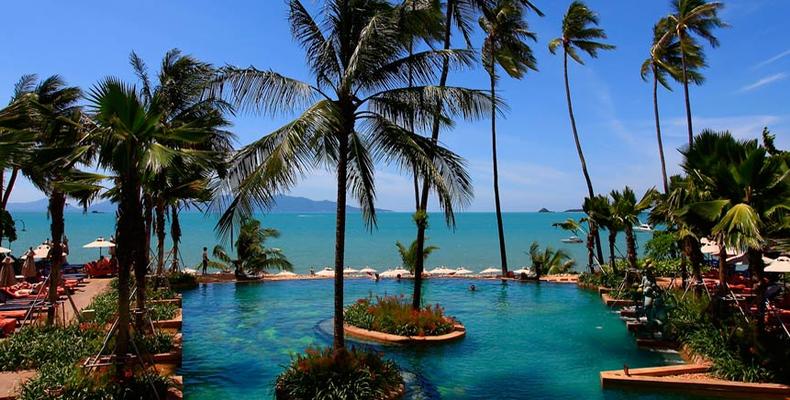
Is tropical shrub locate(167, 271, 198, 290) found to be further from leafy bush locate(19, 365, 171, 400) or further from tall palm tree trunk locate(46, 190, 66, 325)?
leafy bush locate(19, 365, 171, 400)

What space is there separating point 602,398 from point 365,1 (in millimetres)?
8479

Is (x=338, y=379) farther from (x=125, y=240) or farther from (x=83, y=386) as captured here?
(x=125, y=240)

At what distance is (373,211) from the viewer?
414 inches

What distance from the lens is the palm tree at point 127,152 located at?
8414mm

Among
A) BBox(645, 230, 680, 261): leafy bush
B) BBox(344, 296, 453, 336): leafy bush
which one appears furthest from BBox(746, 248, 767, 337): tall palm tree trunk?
BBox(645, 230, 680, 261): leafy bush

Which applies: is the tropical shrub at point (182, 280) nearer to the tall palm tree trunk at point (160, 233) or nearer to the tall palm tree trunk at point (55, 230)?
the tall palm tree trunk at point (160, 233)

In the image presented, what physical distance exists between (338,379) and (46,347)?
618 centimetres

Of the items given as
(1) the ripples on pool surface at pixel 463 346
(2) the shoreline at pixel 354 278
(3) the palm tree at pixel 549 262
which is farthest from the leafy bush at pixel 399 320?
(3) the palm tree at pixel 549 262

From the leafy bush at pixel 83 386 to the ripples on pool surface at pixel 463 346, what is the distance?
1397 millimetres

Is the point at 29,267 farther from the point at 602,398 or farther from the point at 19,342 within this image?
the point at 602,398

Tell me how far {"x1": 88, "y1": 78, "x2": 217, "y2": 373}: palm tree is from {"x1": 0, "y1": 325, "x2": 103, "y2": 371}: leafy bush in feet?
7.91

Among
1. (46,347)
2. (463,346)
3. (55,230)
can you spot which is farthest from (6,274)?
(463,346)

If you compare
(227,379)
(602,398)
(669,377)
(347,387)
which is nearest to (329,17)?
(347,387)

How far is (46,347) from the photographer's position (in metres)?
11.0
